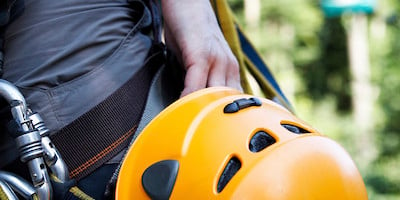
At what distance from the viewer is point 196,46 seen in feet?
5.25

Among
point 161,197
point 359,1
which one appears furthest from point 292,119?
point 359,1

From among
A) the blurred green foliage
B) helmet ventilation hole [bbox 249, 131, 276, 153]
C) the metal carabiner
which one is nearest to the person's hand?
helmet ventilation hole [bbox 249, 131, 276, 153]

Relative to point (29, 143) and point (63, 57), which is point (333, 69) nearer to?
point (63, 57)

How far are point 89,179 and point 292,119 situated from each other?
0.46 m

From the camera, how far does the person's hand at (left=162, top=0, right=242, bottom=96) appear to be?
1597mm

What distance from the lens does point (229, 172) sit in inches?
52.1

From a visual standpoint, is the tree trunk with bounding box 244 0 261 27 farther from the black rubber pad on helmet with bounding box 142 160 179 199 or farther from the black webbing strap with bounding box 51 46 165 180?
the black rubber pad on helmet with bounding box 142 160 179 199

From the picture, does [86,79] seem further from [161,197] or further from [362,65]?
[362,65]

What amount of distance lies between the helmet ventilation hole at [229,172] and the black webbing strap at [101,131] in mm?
264

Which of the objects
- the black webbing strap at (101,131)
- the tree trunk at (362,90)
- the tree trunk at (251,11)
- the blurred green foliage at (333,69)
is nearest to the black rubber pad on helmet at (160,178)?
the black webbing strap at (101,131)

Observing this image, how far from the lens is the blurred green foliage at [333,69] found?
15102 mm

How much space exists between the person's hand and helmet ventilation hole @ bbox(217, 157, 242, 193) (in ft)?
0.99

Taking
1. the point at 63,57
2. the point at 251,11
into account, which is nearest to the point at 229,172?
the point at 63,57

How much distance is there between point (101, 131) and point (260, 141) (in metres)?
0.34
